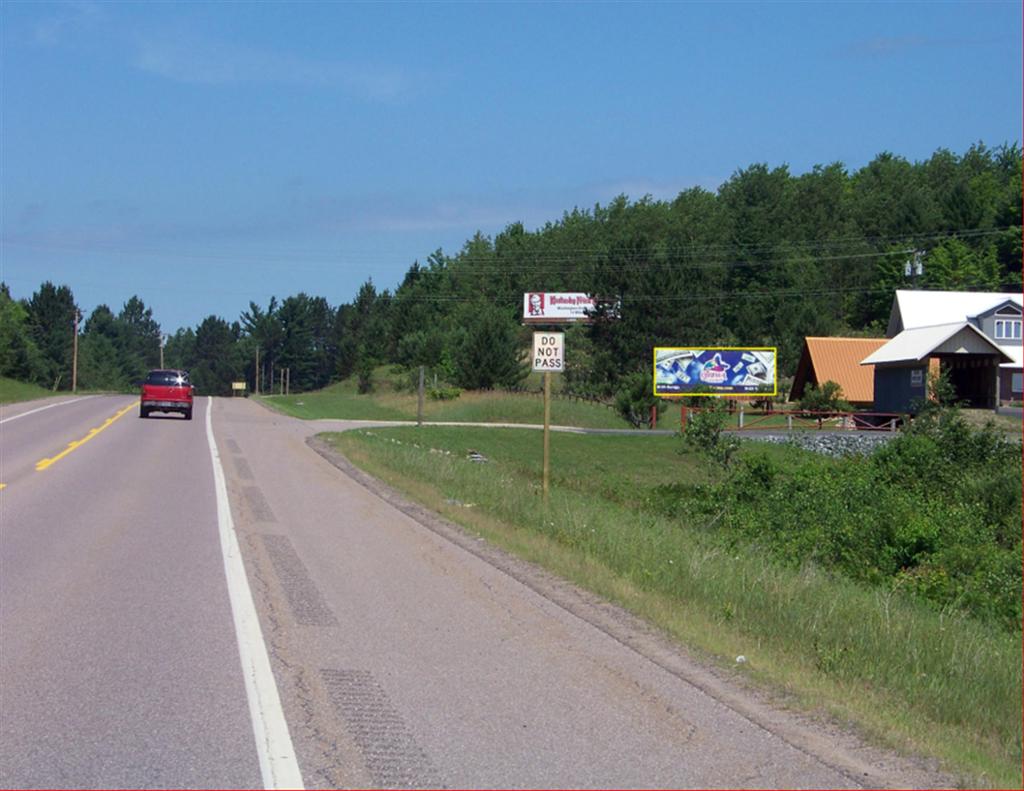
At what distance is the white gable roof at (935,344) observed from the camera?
31.3 m

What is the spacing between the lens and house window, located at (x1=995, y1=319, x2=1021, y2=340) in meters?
21.2

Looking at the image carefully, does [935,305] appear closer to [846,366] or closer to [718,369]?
[718,369]

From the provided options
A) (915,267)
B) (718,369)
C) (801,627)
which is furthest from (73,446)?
(915,267)

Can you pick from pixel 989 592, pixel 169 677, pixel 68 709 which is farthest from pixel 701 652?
pixel 989 592

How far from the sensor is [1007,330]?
23.7m

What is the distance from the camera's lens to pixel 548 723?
7117 millimetres

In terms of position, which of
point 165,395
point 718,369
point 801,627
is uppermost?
point 718,369

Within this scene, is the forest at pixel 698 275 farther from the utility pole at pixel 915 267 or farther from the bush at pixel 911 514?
the bush at pixel 911 514

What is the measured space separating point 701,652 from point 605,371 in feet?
227

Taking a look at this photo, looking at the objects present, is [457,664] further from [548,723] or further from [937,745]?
[937,745]

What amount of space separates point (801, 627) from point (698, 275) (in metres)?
74.7

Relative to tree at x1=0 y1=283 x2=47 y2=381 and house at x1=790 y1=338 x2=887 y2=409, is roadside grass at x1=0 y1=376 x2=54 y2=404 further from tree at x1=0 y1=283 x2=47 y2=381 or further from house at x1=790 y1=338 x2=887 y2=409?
house at x1=790 y1=338 x2=887 y2=409

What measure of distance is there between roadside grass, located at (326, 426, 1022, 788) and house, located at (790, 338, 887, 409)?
46.8m

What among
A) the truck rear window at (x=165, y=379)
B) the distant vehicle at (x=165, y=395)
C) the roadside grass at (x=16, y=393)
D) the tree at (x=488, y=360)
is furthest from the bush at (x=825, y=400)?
the roadside grass at (x=16, y=393)
